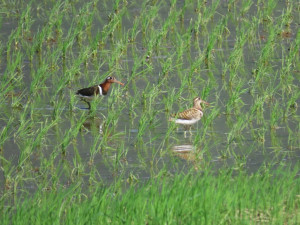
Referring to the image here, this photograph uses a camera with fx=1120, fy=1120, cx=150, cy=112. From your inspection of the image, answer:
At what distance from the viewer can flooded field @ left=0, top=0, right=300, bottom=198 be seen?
10.0 m

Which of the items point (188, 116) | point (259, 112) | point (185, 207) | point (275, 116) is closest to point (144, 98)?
point (188, 116)

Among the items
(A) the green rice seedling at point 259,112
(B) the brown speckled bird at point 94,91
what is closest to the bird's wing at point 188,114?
(A) the green rice seedling at point 259,112

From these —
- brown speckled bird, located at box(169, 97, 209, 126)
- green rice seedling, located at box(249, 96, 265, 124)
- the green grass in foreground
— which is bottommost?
green rice seedling, located at box(249, 96, 265, 124)

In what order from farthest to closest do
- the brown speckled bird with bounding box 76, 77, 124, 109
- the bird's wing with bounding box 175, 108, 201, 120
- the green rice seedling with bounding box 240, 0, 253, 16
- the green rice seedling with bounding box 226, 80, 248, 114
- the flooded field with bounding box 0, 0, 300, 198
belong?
the green rice seedling with bounding box 240, 0, 253, 16, the brown speckled bird with bounding box 76, 77, 124, 109, the green rice seedling with bounding box 226, 80, 248, 114, the bird's wing with bounding box 175, 108, 201, 120, the flooded field with bounding box 0, 0, 300, 198

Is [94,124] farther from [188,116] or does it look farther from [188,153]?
[188,153]

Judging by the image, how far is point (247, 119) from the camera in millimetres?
11555

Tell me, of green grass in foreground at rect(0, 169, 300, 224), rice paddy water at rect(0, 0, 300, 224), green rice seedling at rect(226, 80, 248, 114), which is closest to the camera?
green grass in foreground at rect(0, 169, 300, 224)

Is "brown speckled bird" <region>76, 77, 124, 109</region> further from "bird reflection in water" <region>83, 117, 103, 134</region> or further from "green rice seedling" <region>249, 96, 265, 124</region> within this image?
"green rice seedling" <region>249, 96, 265, 124</region>

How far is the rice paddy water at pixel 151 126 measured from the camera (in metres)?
7.91

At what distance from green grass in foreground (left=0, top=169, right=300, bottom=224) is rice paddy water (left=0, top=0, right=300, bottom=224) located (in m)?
0.01

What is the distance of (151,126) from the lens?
1123cm

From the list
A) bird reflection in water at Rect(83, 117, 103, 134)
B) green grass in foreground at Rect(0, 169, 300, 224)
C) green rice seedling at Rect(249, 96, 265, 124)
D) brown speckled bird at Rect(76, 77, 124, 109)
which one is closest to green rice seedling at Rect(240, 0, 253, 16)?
brown speckled bird at Rect(76, 77, 124, 109)

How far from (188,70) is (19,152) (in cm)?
368

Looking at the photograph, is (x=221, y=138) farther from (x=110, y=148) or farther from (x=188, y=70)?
(x=188, y=70)
